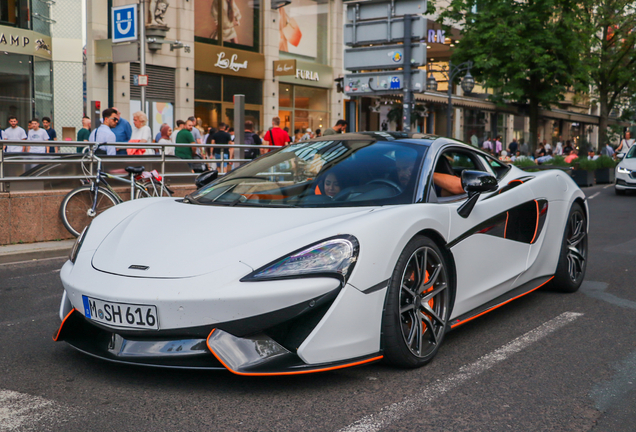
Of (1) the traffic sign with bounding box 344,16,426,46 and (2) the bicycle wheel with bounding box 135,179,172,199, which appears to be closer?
(2) the bicycle wheel with bounding box 135,179,172,199

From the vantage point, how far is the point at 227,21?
2603 cm

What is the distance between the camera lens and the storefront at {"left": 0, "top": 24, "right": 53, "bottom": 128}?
19422 millimetres

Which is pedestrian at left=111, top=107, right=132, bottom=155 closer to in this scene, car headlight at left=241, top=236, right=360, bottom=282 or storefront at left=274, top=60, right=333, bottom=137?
car headlight at left=241, top=236, right=360, bottom=282

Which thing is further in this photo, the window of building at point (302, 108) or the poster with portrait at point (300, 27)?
the poster with portrait at point (300, 27)

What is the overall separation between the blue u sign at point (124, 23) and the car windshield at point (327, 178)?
14922 mm

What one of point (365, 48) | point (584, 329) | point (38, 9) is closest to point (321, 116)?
point (38, 9)

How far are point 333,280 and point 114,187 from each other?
296 inches

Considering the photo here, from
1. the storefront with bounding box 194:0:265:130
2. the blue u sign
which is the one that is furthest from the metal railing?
the storefront with bounding box 194:0:265:130

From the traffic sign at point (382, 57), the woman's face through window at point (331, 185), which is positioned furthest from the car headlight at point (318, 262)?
the traffic sign at point (382, 57)

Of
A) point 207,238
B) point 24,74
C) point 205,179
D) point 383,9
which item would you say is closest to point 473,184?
point 207,238

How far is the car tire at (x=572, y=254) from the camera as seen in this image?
220 inches

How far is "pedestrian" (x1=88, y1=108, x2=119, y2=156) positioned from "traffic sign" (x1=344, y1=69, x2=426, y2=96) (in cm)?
479

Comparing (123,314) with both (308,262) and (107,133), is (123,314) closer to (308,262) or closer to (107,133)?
(308,262)

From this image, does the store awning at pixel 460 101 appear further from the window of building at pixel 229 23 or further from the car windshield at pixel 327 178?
the car windshield at pixel 327 178
